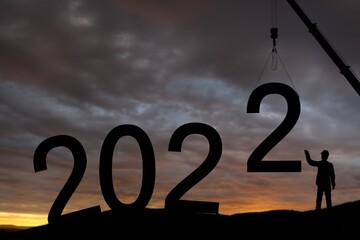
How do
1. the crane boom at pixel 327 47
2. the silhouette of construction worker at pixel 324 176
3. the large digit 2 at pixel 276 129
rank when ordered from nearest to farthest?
the large digit 2 at pixel 276 129
the silhouette of construction worker at pixel 324 176
the crane boom at pixel 327 47

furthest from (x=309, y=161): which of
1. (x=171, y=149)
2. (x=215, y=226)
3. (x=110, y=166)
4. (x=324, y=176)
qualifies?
(x=110, y=166)

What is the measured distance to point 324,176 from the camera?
16.5 meters

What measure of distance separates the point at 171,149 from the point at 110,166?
1.94 metres

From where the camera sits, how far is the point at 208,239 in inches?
566

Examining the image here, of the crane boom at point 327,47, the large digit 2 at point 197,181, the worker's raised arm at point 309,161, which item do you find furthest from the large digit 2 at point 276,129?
the crane boom at point 327,47

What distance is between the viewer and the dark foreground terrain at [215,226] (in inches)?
563

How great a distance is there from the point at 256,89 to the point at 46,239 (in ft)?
30.0

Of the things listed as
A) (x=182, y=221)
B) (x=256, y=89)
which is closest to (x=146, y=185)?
(x=182, y=221)

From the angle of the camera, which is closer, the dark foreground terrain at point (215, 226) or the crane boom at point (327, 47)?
the dark foreground terrain at point (215, 226)

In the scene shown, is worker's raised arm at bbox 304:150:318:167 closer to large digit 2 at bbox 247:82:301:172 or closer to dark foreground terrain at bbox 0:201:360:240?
dark foreground terrain at bbox 0:201:360:240

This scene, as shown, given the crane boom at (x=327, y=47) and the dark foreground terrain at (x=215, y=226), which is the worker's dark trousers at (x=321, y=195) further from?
the crane boom at (x=327, y=47)

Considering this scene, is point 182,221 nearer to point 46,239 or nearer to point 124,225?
point 124,225

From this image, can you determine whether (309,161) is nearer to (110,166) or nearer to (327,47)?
(110,166)

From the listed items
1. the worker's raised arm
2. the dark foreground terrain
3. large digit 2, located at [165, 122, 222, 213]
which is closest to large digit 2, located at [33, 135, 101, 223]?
the dark foreground terrain
